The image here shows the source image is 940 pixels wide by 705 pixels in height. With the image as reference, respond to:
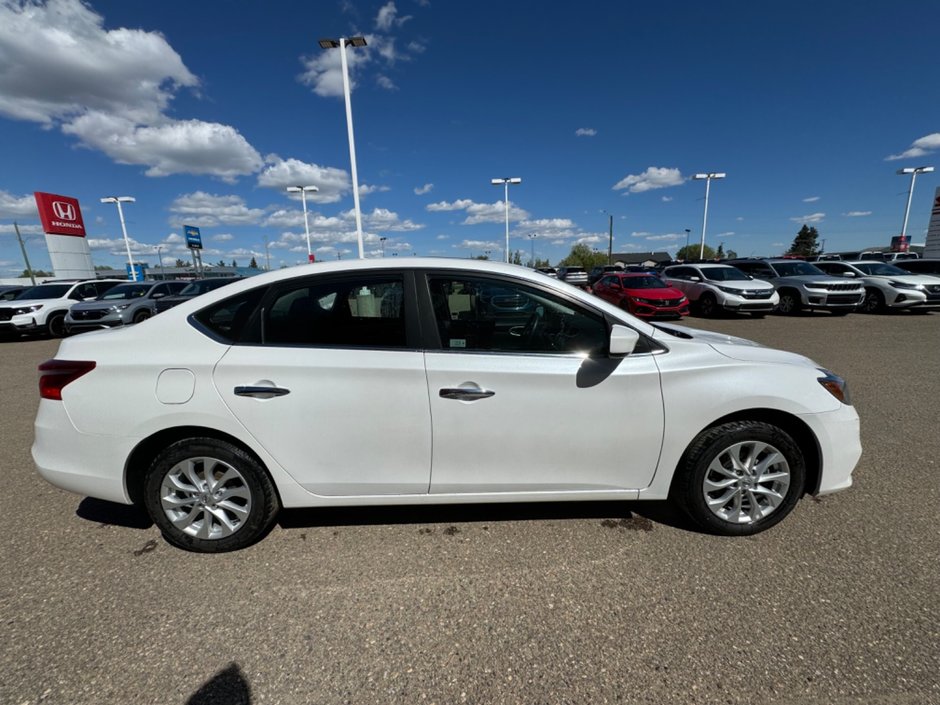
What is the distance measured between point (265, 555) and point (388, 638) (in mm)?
989

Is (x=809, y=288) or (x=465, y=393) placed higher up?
(x=465, y=393)

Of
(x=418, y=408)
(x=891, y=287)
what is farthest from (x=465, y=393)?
(x=891, y=287)

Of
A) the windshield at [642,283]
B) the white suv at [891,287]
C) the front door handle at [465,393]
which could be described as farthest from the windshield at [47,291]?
the white suv at [891,287]

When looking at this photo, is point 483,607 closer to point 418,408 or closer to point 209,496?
point 418,408

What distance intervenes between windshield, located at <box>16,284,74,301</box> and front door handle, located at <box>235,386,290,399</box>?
1486 centimetres

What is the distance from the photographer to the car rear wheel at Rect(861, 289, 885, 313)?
43.3ft

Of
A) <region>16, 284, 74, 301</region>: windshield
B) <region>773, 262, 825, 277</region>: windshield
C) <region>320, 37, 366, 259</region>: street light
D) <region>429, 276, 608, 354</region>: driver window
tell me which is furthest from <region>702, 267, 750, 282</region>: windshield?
<region>16, 284, 74, 301</region>: windshield

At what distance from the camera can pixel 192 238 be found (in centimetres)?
3769

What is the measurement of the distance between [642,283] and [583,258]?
277 feet

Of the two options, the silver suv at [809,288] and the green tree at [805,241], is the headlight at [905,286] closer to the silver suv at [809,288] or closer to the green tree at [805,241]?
the silver suv at [809,288]

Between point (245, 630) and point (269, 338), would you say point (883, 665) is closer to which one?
point (245, 630)

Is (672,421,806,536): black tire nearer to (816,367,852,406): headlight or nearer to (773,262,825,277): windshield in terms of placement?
(816,367,852,406): headlight

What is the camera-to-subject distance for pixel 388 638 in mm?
1951

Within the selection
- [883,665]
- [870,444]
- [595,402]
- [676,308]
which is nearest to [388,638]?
[595,402]
